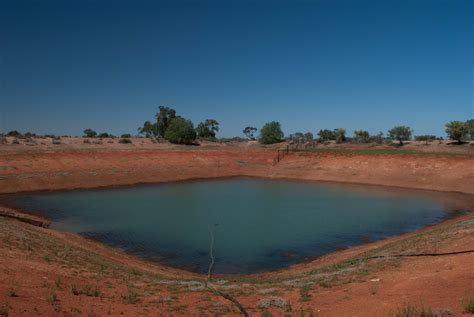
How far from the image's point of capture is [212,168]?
156ft

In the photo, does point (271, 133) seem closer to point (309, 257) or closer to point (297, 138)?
point (297, 138)

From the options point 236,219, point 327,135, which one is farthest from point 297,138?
point 236,219

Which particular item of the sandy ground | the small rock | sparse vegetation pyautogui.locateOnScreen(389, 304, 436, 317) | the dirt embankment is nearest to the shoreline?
the sandy ground

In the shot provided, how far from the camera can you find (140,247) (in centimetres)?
1619

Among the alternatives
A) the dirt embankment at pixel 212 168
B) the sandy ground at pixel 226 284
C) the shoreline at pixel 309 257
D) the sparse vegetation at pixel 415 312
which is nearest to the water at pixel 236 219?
the shoreline at pixel 309 257

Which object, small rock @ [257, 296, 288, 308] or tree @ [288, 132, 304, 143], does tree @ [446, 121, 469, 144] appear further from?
small rock @ [257, 296, 288, 308]

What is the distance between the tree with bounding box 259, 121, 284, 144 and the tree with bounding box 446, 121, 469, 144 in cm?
3115

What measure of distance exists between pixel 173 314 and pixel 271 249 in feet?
29.9

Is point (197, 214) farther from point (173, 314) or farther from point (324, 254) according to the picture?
point (173, 314)

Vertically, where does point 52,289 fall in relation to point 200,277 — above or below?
above

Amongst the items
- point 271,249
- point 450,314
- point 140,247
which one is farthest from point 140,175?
point 450,314

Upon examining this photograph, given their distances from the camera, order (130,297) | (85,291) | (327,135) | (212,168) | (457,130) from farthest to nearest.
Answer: (327,135) < (457,130) < (212,168) < (130,297) < (85,291)

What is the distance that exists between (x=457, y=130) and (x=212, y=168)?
42.2m

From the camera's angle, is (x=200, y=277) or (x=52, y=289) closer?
(x=52, y=289)
